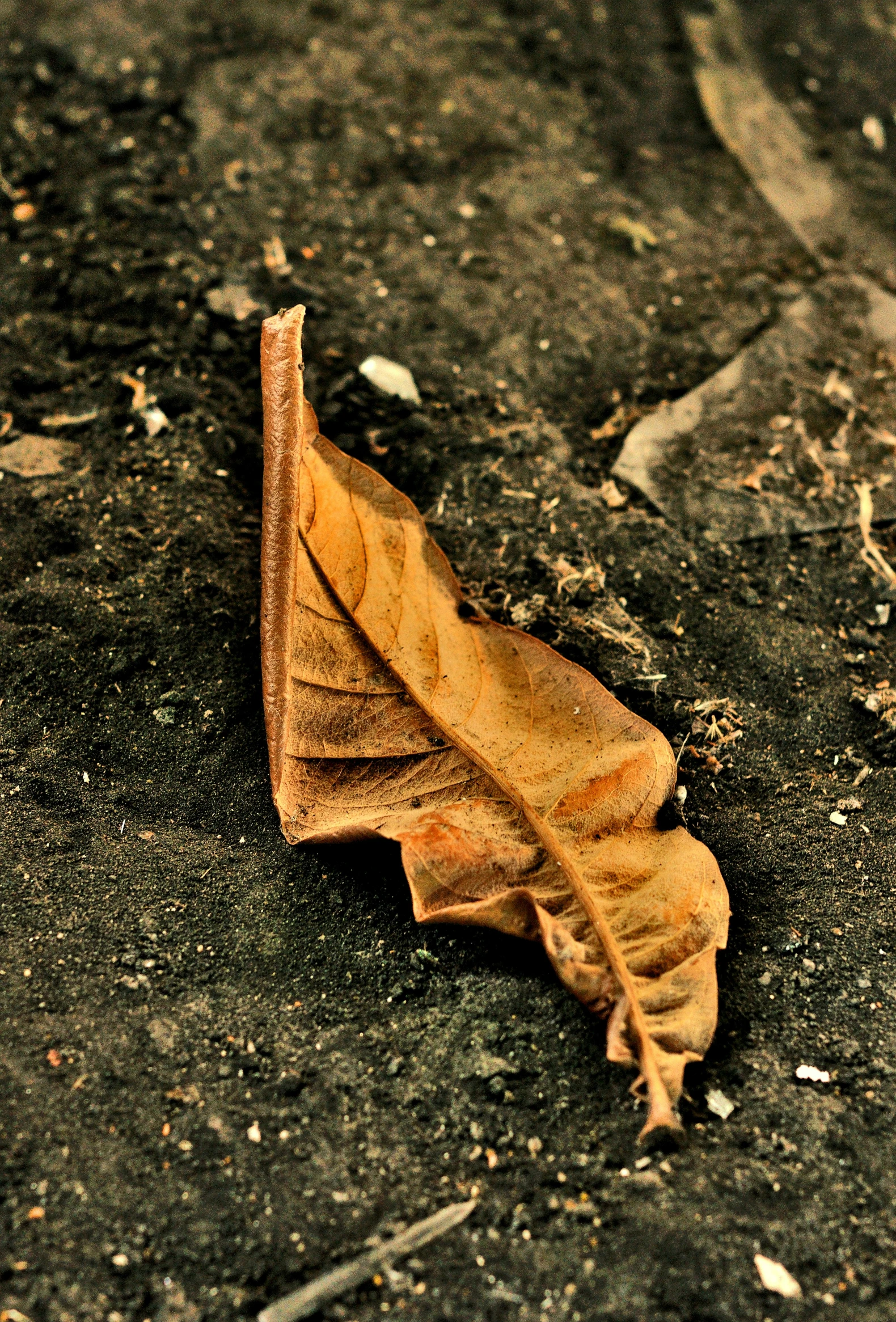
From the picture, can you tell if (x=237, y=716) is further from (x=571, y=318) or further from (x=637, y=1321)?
(x=571, y=318)

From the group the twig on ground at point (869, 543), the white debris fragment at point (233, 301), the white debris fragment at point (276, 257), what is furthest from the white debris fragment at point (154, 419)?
the twig on ground at point (869, 543)

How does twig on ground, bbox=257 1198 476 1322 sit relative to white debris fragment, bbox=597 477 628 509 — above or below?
below

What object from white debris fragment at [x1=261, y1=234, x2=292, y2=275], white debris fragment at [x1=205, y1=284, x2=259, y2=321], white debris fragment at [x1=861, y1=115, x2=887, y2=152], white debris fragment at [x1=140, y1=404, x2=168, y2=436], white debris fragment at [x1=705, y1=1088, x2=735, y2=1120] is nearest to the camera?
white debris fragment at [x1=705, y1=1088, x2=735, y2=1120]

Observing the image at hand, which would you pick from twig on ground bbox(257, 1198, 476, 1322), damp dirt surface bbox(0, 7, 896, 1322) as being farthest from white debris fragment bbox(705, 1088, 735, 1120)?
twig on ground bbox(257, 1198, 476, 1322)

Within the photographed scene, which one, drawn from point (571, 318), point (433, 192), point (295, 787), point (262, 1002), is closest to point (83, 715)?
point (295, 787)

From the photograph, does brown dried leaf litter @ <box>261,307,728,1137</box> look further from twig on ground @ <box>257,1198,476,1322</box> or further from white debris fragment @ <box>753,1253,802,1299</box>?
twig on ground @ <box>257,1198,476,1322</box>
